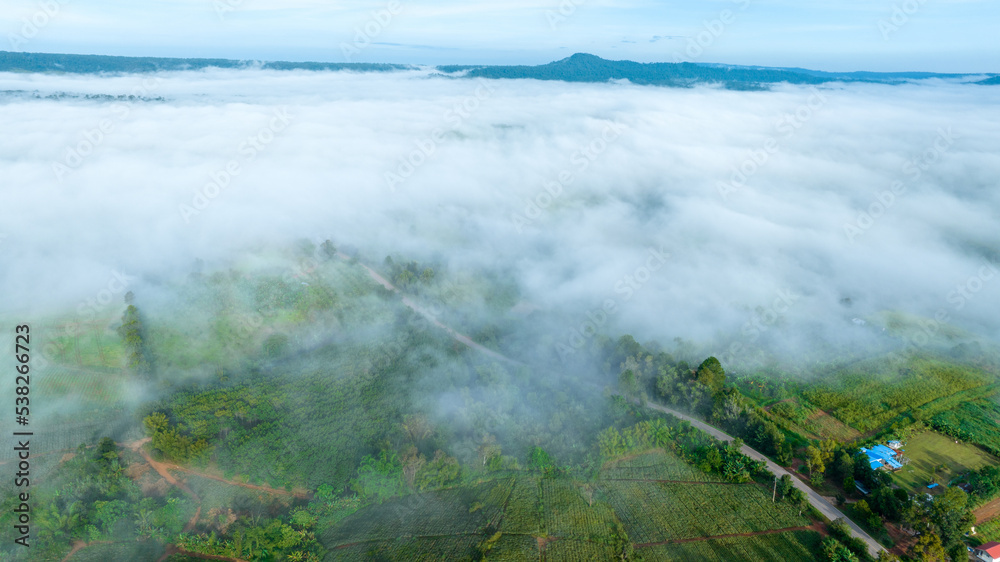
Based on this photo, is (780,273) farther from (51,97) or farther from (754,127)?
(51,97)

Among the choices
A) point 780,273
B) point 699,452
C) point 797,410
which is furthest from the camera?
point 780,273

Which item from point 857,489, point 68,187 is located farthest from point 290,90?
point 857,489

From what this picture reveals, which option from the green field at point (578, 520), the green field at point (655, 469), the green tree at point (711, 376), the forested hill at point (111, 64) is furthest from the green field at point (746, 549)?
the forested hill at point (111, 64)

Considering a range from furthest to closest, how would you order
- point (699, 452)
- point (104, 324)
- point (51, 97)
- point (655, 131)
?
point (655, 131), point (51, 97), point (104, 324), point (699, 452)
